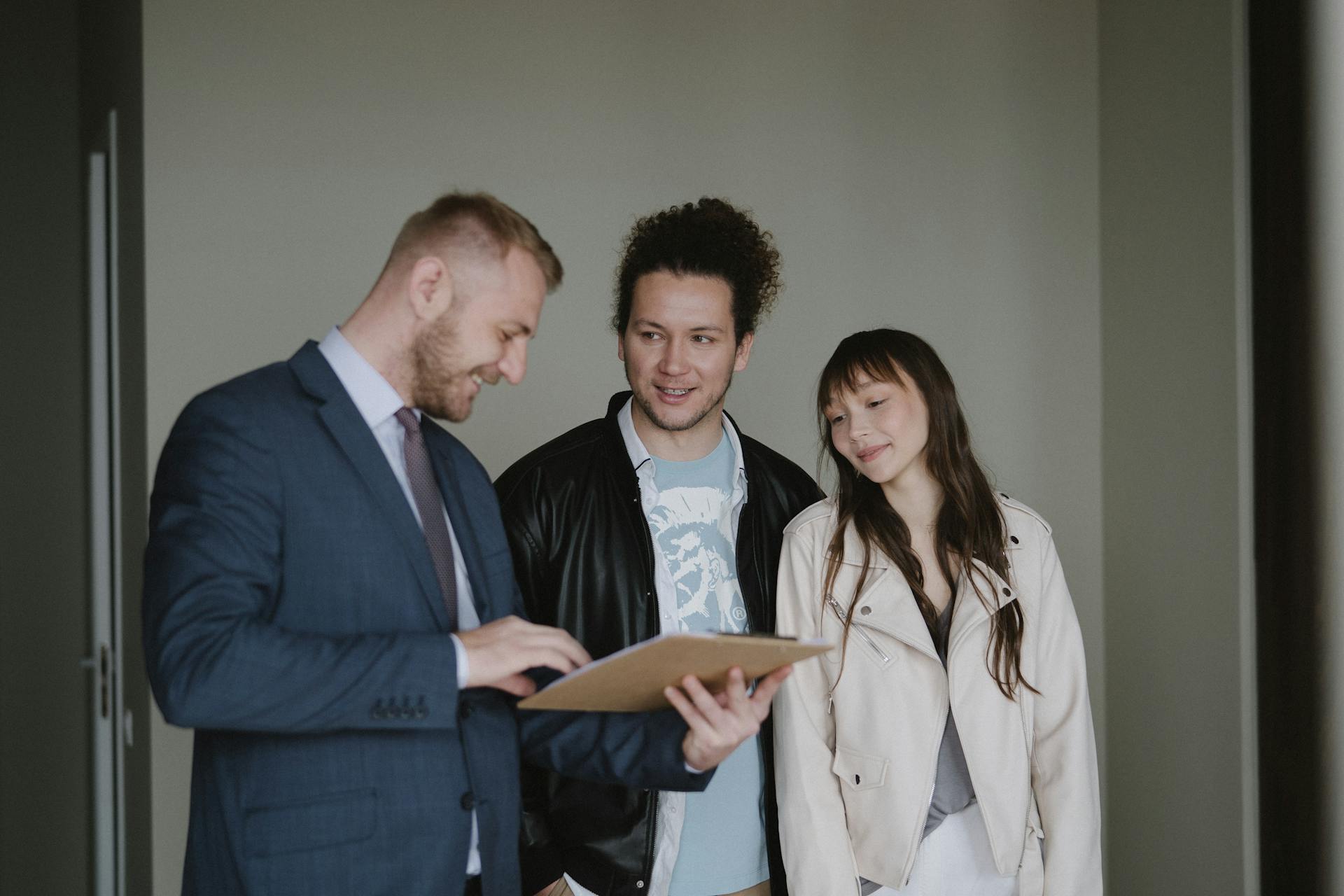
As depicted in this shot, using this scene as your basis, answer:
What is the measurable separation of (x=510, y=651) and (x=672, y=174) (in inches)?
90.2

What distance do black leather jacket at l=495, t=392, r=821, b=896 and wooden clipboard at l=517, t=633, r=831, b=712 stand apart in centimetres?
53

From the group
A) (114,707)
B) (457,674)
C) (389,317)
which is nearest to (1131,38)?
(389,317)

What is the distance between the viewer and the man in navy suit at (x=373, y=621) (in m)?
1.46

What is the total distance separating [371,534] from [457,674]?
25 centimetres

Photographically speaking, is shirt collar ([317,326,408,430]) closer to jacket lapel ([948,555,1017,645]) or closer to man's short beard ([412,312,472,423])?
man's short beard ([412,312,472,423])

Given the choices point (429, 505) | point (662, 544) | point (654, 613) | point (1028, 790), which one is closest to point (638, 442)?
point (662, 544)

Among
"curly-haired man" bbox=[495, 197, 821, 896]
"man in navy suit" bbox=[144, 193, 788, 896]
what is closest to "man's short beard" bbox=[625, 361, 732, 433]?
"curly-haired man" bbox=[495, 197, 821, 896]

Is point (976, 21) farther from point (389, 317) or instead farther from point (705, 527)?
point (389, 317)

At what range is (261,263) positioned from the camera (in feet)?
10.3

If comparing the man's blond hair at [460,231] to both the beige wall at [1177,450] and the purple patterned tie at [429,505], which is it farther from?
the beige wall at [1177,450]

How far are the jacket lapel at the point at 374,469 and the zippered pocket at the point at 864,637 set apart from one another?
0.86 m

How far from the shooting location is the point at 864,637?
2.21 metres

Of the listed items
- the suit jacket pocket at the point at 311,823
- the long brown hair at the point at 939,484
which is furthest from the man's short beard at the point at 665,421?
the suit jacket pocket at the point at 311,823

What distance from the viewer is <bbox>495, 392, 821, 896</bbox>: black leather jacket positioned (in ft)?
7.27
